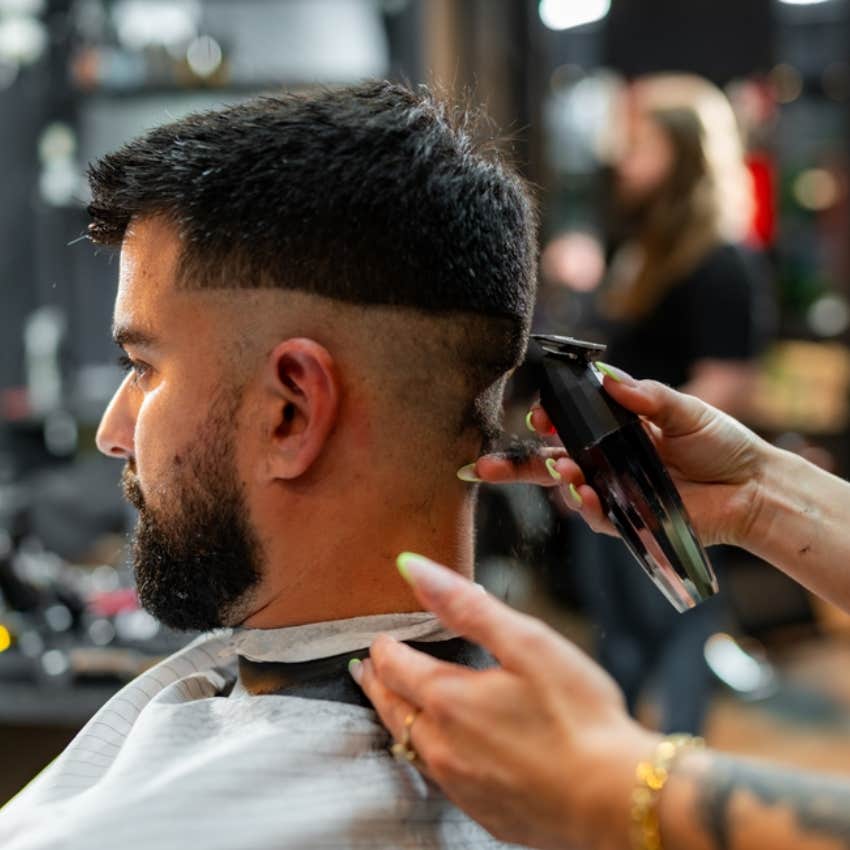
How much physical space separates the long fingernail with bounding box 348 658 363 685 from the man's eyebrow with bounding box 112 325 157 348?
335mm

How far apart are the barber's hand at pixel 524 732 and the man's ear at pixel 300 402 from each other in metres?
0.20

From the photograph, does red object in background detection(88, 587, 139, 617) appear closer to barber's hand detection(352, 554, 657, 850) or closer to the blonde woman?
the blonde woman

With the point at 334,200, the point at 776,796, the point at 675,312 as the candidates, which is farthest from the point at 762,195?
the point at 776,796

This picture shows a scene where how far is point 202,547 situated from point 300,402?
174mm

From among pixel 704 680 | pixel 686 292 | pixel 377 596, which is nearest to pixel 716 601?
pixel 704 680

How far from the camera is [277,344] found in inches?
41.8

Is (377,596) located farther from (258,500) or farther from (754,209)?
(754,209)

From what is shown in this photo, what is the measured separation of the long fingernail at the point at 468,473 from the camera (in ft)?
3.75

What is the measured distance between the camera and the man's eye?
115 cm

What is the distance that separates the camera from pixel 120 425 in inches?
46.8

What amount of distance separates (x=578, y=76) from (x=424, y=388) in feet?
22.2

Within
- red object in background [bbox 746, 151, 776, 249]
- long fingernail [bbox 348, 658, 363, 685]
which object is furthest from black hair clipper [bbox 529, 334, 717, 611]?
red object in background [bbox 746, 151, 776, 249]

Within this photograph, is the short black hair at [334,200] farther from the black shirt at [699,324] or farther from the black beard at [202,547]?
the black shirt at [699,324]

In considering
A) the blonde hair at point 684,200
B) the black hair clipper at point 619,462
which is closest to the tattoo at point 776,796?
the black hair clipper at point 619,462
